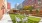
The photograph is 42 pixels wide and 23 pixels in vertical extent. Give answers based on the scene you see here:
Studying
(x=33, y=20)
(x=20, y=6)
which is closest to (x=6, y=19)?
(x=20, y=6)

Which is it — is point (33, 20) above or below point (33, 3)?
below

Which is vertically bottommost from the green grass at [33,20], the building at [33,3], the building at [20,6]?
the green grass at [33,20]

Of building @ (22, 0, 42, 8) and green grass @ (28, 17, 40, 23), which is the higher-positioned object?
building @ (22, 0, 42, 8)

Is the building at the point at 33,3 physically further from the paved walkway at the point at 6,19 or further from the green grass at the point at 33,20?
the paved walkway at the point at 6,19

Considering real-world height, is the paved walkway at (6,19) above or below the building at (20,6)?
below

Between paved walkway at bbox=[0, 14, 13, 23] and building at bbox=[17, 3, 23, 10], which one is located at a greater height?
building at bbox=[17, 3, 23, 10]

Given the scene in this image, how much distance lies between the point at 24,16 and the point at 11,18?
0.59ft

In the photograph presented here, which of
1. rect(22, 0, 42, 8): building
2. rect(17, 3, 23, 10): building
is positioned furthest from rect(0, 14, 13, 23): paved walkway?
rect(22, 0, 42, 8): building

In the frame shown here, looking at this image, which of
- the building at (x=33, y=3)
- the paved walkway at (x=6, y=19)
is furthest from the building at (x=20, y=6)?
the paved walkway at (x=6, y=19)

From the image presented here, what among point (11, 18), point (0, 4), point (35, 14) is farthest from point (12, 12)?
point (35, 14)

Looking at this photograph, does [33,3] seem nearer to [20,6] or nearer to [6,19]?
[20,6]

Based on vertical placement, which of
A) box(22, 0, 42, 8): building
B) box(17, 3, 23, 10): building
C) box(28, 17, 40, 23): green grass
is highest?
box(22, 0, 42, 8): building

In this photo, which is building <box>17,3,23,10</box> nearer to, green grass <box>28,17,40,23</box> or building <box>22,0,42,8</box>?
building <box>22,0,42,8</box>

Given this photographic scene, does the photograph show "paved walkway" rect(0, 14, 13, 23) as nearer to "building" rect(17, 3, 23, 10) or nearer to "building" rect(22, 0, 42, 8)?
"building" rect(17, 3, 23, 10)
